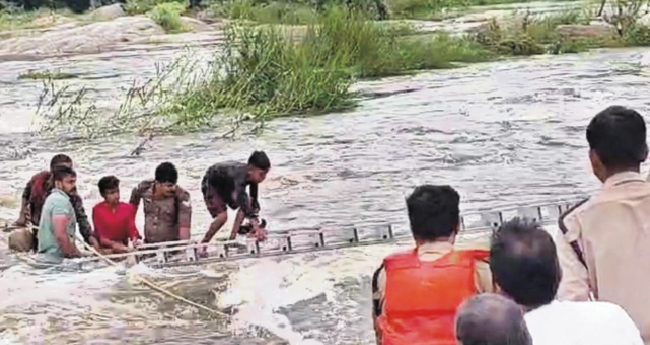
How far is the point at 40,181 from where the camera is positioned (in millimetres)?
8383

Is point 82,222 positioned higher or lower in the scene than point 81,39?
higher

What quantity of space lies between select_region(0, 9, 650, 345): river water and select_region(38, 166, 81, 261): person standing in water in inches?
6.0

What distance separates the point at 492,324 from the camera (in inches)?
97.9

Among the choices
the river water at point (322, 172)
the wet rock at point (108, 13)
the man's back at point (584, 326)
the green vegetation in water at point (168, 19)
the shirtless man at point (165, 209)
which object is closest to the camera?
the man's back at point (584, 326)

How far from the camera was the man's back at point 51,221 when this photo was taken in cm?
759

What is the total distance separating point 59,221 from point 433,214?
4622 millimetres

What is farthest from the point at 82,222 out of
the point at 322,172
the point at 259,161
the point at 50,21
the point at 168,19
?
the point at 50,21

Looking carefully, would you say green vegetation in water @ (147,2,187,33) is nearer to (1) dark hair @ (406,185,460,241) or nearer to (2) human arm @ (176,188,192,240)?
(2) human arm @ (176,188,192,240)

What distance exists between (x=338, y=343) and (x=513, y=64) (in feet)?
54.9

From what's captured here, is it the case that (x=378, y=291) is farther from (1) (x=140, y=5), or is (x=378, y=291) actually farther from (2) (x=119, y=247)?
(1) (x=140, y=5)

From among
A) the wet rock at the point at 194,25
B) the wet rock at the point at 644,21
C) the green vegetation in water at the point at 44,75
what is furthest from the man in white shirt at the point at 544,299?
the wet rock at the point at 194,25

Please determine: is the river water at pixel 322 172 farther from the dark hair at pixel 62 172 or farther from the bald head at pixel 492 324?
the bald head at pixel 492 324

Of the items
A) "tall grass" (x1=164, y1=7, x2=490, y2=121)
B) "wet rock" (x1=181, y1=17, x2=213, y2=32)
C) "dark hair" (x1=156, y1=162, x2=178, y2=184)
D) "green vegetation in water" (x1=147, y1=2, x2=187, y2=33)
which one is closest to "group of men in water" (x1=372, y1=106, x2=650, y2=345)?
"dark hair" (x1=156, y1=162, x2=178, y2=184)

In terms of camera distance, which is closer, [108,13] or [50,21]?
[50,21]
